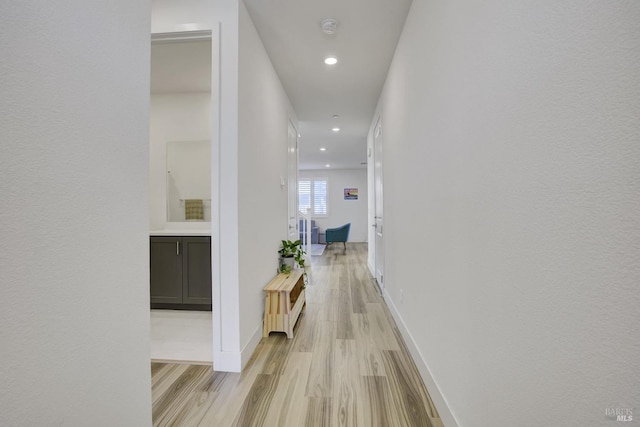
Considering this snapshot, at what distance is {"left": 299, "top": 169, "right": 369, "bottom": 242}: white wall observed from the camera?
1005 centimetres

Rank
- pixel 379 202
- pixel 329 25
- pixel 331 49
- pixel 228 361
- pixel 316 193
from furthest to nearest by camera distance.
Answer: pixel 316 193 < pixel 379 202 < pixel 331 49 < pixel 329 25 < pixel 228 361

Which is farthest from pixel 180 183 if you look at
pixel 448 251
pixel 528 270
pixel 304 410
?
pixel 528 270

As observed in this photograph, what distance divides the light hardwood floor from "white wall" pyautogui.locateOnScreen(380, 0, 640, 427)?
0.36 m

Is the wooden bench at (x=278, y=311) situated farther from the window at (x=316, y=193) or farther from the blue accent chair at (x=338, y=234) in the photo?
the window at (x=316, y=193)

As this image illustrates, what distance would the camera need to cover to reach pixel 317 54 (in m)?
2.79

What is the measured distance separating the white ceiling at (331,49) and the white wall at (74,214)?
1.54 m

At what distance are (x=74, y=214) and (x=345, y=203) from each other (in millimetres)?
9470

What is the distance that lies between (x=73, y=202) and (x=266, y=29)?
7.37 ft

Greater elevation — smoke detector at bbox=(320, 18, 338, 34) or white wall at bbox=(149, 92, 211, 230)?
smoke detector at bbox=(320, 18, 338, 34)

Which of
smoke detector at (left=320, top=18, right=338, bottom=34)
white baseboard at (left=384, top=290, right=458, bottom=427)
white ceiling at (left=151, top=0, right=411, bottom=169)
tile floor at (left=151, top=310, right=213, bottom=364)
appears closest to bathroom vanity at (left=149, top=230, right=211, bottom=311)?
tile floor at (left=151, top=310, right=213, bottom=364)

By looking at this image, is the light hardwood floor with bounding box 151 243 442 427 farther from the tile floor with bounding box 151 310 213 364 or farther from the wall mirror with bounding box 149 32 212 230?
the wall mirror with bounding box 149 32 212 230

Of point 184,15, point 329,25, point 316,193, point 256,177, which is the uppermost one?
point 329,25
